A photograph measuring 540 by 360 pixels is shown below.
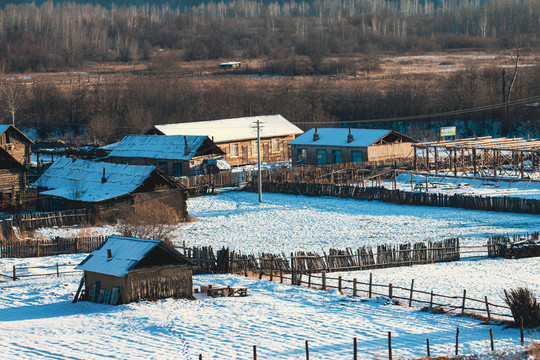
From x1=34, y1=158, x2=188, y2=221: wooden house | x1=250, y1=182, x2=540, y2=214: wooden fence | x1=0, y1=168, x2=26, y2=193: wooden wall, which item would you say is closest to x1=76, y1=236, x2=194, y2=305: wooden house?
x1=34, y1=158, x2=188, y2=221: wooden house

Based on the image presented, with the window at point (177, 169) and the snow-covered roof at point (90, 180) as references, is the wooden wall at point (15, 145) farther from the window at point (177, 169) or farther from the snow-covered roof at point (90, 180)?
the window at point (177, 169)

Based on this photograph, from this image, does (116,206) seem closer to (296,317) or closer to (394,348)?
(296,317)

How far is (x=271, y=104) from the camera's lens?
85625 millimetres

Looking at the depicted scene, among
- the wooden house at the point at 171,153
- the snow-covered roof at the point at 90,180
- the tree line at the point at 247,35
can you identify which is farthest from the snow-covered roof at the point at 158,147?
the tree line at the point at 247,35

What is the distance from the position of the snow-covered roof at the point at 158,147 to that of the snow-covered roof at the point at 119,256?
27.5 metres

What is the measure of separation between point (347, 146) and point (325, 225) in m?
19.6

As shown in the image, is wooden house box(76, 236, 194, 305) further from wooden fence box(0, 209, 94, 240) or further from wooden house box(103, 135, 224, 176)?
wooden house box(103, 135, 224, 176)

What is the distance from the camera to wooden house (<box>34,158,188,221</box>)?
135 feet

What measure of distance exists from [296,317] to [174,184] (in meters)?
19.7

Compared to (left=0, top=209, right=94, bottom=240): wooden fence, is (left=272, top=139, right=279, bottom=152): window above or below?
above

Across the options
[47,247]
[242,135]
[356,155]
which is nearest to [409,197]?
[356,155]

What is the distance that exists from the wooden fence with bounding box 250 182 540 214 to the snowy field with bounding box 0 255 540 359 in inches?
508

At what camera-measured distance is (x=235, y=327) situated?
22.6m

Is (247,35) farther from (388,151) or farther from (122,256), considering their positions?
(122,256)
